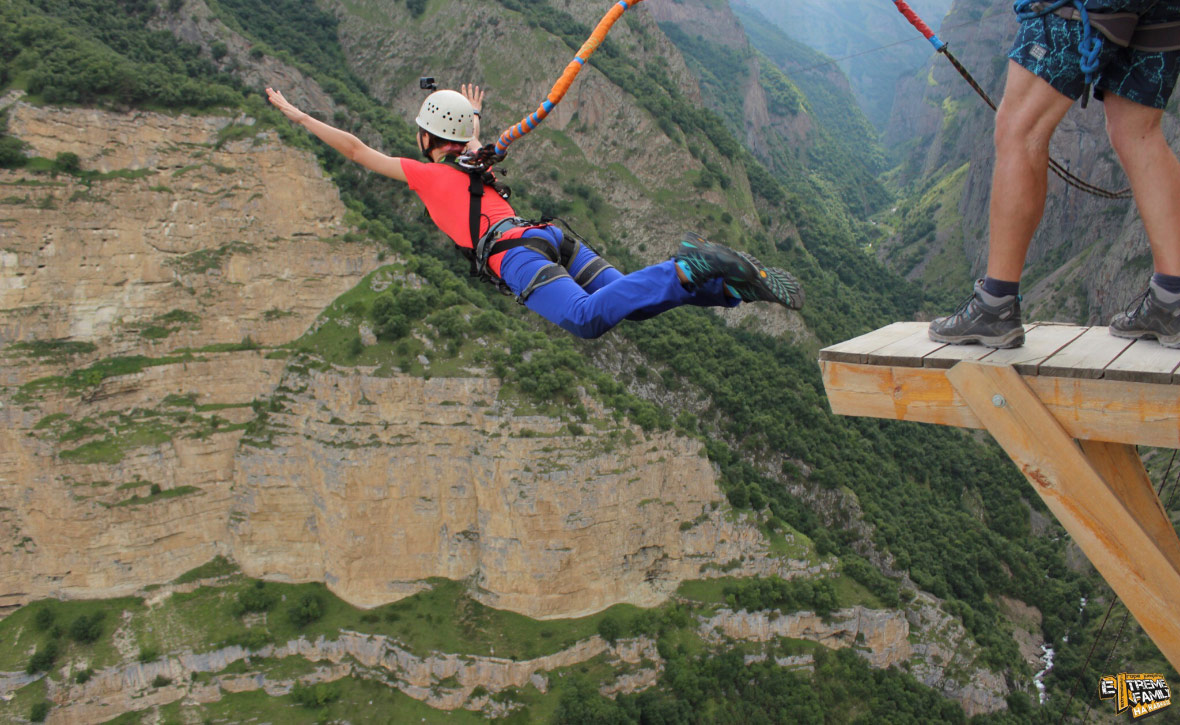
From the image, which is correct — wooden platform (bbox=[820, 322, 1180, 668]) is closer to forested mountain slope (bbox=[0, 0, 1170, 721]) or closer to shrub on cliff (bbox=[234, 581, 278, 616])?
forested mountain slope (bbox=[0, 0, 1170, 721])

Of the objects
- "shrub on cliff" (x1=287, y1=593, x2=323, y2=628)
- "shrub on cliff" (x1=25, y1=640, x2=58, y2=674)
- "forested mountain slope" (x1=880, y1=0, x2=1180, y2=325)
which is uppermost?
"forested mountain slope" (x1=880, y1=0, x2=1180, y2=325)

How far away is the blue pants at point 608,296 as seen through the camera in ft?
18.0

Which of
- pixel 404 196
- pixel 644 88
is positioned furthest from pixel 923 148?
pixel 404 196

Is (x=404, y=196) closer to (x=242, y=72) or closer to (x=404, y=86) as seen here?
(x=242, y=72)

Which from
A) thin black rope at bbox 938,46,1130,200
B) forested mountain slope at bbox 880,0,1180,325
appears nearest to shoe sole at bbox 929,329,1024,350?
thin black rope at bbox 938,46,1130,200

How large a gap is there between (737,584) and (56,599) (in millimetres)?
28659

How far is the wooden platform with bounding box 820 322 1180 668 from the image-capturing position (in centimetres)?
368

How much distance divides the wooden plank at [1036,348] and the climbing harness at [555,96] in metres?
3.48

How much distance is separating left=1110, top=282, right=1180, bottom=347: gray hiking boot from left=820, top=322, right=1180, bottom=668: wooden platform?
9 cm

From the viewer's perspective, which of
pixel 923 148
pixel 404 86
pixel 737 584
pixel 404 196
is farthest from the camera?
pixel 923 148

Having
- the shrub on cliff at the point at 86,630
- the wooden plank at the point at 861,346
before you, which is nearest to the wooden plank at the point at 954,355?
the wooden plank at the point at 861,346

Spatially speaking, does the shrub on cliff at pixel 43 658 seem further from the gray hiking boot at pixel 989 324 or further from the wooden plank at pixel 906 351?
the gray hiking boot at pixel 989 324

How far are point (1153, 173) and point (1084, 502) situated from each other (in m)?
2.29

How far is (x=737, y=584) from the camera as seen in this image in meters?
31.7
